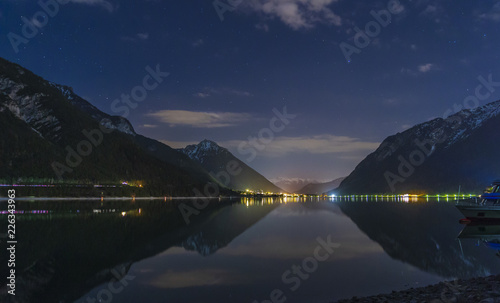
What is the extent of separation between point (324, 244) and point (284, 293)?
22164 mm

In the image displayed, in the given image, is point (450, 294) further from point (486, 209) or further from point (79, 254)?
point (486, 209)

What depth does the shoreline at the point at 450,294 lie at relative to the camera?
1698 cm

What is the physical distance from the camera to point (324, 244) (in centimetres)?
4256

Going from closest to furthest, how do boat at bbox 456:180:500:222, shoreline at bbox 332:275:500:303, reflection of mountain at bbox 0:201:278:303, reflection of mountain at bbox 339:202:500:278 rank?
shoreline at bbox 332:275:500:303, reflection of mountain at bbox 0:201:278:303, reflection of mountain at bbox 339:202:500:278, boat at bbox 456:180:500:222

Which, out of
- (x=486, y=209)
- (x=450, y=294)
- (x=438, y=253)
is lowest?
(x=438, y=253)

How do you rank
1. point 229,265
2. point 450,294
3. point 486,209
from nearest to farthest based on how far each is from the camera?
1. point 450,294
2. point 229,265
3. point 486,209

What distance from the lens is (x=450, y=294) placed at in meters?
18.8

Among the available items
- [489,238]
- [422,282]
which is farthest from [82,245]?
[489,238]

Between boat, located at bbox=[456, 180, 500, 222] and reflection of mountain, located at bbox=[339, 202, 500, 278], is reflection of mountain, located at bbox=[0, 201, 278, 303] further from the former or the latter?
boat, located at bbox=[456, 180, 500, 222]

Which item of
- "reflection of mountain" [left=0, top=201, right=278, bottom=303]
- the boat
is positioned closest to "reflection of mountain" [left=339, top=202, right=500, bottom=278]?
"reflection of mountain" [left=0, top=201, right=278, bottom=303]

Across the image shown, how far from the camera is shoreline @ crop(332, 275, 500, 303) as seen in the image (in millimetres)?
16984

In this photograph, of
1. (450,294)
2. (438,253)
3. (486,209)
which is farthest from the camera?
(486,209)

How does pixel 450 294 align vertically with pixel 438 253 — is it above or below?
above

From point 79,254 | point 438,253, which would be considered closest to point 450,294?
point 438,253
